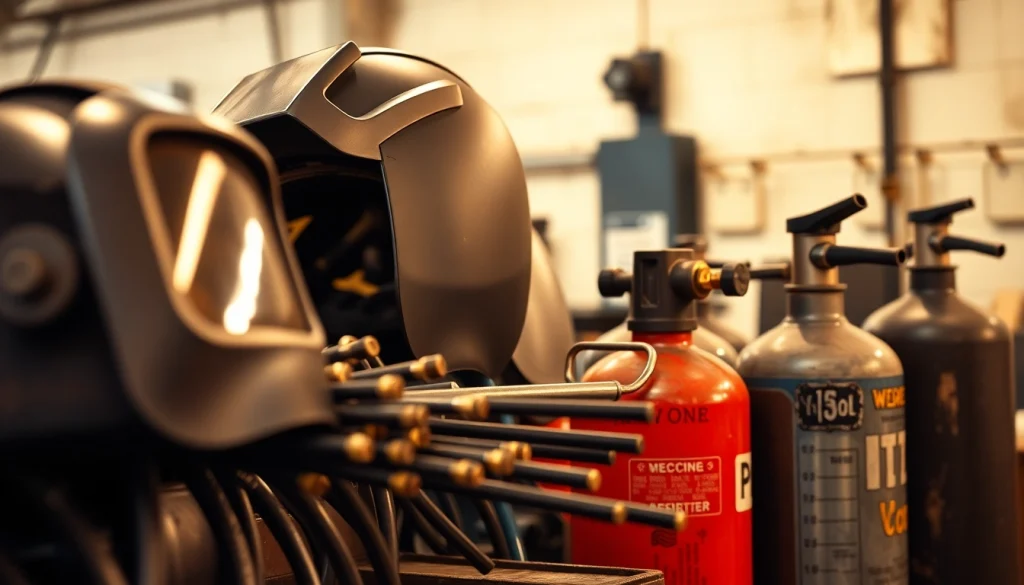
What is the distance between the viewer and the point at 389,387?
0.49m

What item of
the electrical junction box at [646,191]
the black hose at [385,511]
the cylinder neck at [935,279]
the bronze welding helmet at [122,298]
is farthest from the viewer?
the electrical junction box at [646,191]

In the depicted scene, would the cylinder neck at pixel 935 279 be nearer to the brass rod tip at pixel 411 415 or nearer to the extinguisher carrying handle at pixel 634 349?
the extinguisher carrying handle at pixel 634 349

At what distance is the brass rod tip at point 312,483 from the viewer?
483 millimetres

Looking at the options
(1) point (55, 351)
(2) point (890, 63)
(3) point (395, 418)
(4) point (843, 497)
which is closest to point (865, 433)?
(4) point (843, 497)

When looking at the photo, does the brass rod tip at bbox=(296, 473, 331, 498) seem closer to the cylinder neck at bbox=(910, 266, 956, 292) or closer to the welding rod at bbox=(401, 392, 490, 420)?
the welding rod at bbox=(401, 392, 490, 420)

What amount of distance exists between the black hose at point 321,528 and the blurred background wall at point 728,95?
128 inches

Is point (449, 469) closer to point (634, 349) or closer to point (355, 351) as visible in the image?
point (355, 351)

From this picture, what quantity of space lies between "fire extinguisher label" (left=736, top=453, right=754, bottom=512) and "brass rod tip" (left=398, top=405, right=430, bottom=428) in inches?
17.6

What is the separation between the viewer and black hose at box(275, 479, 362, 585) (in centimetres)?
49

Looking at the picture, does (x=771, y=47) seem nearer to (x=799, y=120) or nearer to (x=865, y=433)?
(x=799, y=120)

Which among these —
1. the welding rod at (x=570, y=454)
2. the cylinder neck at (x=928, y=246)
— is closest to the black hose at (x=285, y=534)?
the welding rod at (x=570, y=454)

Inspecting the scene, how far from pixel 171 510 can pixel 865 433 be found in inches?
21.4

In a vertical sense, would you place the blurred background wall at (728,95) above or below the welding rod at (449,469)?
above

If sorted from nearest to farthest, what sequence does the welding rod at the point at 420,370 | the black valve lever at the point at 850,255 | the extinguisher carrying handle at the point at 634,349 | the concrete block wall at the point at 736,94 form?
1. the welding rod at the point at 420,370
2. the extinguisher carrying handle at the point at 634,349
3. the black valve lever at the point at 850,255
4. the concrete block wall at the point at 736,94
